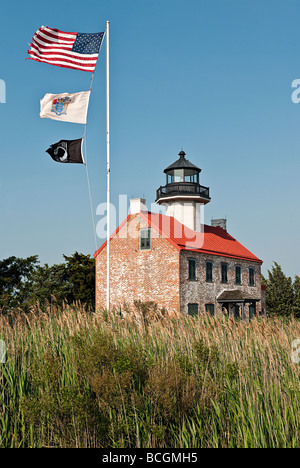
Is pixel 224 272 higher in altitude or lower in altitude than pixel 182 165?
lower

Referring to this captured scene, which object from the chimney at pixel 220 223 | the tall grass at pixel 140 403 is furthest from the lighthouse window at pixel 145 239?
the tall grass at pixel 140 403

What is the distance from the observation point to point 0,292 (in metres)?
35.3

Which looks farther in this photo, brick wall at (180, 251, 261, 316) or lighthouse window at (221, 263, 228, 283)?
lighthouse window at (221, 263, 228, 283)

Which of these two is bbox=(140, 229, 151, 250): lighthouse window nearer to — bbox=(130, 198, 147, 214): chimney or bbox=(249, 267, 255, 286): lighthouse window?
bbox=(130, 198, 147, 214): chimney

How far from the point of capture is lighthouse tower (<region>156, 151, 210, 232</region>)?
122 feet

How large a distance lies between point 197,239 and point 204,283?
146 inches

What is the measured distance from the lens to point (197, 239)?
35.3 meters

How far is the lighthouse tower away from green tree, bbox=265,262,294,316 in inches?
432

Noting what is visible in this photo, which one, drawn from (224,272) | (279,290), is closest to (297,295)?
(279,290)

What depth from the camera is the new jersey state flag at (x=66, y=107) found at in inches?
650

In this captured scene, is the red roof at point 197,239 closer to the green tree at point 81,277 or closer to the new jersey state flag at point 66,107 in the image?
the green tree at point 81,277

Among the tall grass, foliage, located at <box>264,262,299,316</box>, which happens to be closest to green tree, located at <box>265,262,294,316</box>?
foliage, located at <box>264,262,299,316</box>

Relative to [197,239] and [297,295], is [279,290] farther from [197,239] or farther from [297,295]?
[197,239]
